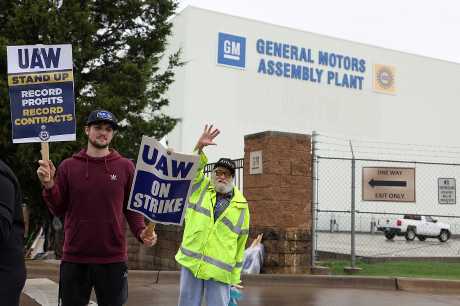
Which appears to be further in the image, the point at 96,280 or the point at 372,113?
the point at 372,113

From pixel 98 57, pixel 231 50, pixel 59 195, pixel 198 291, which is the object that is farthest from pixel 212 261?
pixel 231 50

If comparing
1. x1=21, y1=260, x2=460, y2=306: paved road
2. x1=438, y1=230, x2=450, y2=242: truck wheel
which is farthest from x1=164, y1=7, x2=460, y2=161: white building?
x1=21, y1=260, x2=460, y2=306: paved road

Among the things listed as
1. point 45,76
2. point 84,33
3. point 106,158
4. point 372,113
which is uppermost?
point 372,113

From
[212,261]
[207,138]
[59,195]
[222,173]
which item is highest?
[207,138]

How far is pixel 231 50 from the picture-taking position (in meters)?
38.9

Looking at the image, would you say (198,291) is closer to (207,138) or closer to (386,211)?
(207,138)

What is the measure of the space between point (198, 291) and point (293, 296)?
4.21 metres

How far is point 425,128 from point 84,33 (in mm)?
38437

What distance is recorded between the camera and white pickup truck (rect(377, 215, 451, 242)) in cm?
2916

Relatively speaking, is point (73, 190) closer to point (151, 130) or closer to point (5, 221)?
point (5, 221)

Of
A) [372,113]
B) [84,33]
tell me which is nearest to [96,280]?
[84,33]

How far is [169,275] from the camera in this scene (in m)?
10.4

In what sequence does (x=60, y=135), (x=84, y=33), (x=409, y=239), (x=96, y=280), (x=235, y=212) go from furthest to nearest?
(x=409, y=239)
(x=84, y=33)
(x=235, y=212)
(x=60, y=135)
(x=96, y=280)

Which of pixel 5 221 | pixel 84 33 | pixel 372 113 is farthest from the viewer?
pixel 372 113
